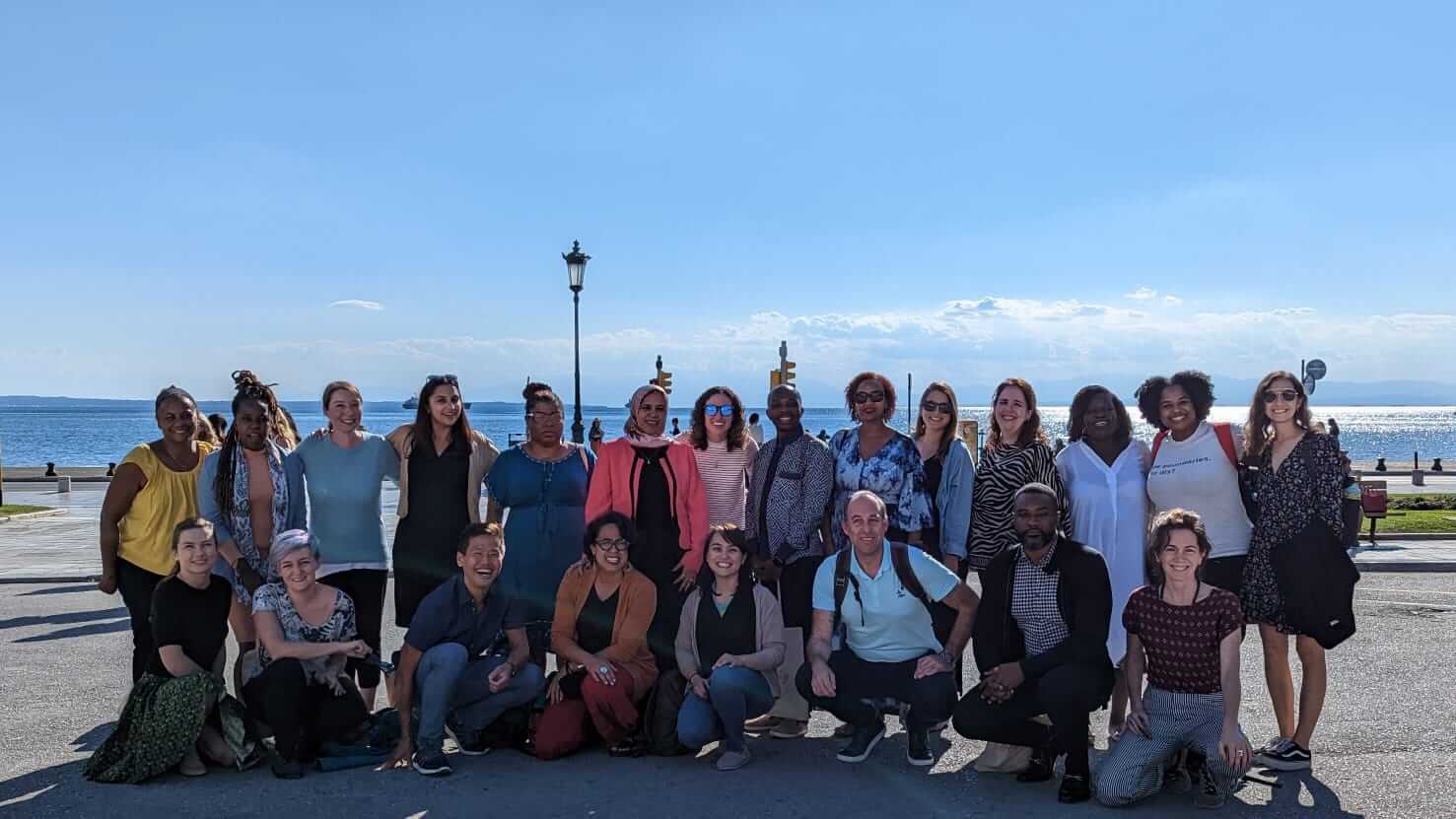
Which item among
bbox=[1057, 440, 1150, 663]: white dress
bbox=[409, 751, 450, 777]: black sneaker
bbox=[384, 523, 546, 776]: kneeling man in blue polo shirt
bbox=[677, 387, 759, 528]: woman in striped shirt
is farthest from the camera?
bbox=[677, 387, 759, 528]: woman in striped shirt

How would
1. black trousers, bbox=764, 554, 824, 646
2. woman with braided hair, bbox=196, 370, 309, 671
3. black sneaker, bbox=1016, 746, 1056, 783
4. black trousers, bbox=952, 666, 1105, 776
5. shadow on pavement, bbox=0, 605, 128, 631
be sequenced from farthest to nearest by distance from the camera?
shadow on pavement, bbox=0, 605, 128, 631, black trousers, bbox=764, 554, 824, 646, woman with braided hair, bbox=196, 370, 309, 671, black sneaker, bbox=1016, 746, 1056, 783, black trousers, bbox=952, 666, 1105, 776

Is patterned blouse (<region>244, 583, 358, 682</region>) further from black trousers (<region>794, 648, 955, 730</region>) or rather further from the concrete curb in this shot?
the concrete curb

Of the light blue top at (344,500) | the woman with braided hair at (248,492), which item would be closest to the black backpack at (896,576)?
the light blue top at (344,500)

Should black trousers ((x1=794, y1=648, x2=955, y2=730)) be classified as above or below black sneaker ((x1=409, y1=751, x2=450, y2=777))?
above

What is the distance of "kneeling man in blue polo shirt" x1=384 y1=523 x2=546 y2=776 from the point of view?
535 cm

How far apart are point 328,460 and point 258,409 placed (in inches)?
18.6

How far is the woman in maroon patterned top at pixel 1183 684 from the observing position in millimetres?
4723

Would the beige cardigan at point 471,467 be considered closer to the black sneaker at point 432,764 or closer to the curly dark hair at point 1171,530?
the black sneaker at point 432,764

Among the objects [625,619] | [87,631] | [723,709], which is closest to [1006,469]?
[723,709]

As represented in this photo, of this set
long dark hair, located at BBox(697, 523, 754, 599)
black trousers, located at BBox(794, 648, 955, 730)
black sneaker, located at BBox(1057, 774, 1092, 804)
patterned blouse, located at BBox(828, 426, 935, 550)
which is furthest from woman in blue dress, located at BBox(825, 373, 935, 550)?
black sneaker, located at BBox(1057, 774, 1092, 804)

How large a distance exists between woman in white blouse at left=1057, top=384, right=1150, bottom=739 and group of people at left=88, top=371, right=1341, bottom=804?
0.02 meters

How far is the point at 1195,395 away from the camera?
19.2 feet

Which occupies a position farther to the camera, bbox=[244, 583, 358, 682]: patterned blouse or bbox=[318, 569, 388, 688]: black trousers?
bbox=[318, 569, 388, 688]: black trousers

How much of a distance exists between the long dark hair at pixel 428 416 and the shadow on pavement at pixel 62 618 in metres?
5.34
